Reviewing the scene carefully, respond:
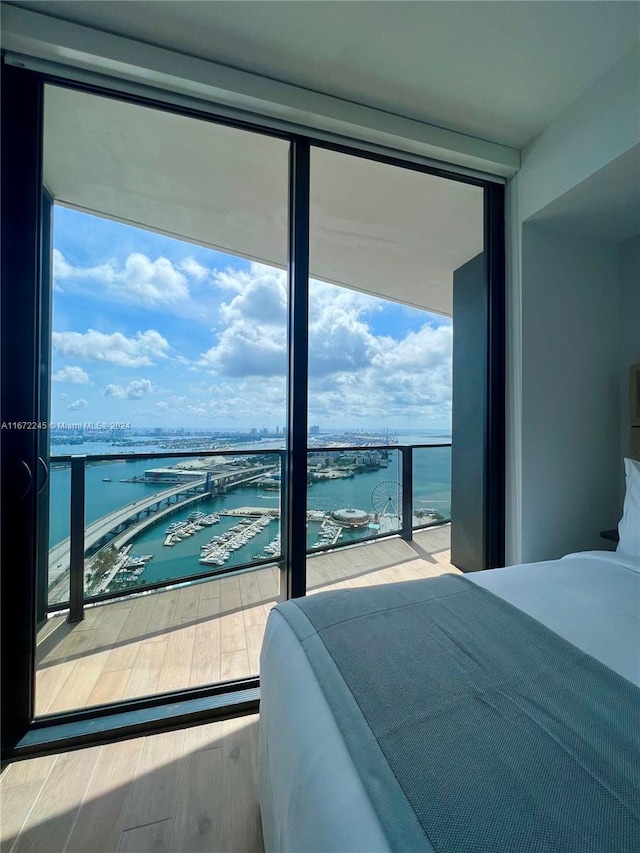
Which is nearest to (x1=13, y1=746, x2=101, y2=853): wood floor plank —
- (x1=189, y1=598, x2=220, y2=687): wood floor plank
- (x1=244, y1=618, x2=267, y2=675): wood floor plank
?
(x1=189, y1=598, x2=220, y2=687): wood floor plank

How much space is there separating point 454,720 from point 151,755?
1423 mm

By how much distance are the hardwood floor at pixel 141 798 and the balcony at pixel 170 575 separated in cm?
25

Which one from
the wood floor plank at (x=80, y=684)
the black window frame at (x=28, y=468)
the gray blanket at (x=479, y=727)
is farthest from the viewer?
the wood floor plank at (x=80, y=684)

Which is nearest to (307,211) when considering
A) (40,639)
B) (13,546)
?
(13,546)

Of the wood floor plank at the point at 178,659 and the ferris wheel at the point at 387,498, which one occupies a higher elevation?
the ferris wheel at the point at 387,498

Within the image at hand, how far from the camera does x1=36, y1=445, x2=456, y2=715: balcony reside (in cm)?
174

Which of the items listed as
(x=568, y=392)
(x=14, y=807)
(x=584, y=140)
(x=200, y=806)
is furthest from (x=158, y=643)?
(x=584, y=140)

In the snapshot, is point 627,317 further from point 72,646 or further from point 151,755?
point 72,646

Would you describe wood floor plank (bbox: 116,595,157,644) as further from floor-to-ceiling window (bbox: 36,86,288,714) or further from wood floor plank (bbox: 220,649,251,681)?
wood floor plank (bbox: 220,649,251,681)

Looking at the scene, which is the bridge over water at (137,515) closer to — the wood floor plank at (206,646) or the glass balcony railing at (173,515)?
the glass balcony railing at (173,515)

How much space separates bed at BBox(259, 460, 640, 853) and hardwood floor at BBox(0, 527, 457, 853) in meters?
0.39

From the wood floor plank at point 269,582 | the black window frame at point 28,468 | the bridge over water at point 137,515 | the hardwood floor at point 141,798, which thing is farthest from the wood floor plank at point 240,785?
the bridge over water at point 137,515

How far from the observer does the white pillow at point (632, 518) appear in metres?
1.52

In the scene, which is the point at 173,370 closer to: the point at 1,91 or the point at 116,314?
the point at 116,314
